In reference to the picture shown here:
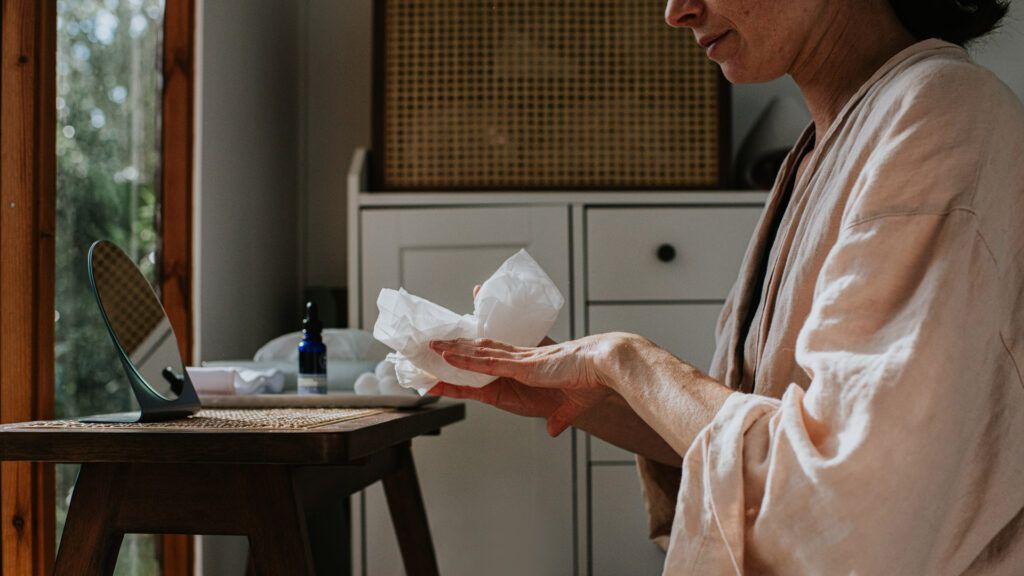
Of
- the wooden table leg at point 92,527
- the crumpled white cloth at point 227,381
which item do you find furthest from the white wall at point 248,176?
the wooden table leg at point 92,527

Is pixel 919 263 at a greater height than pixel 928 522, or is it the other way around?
pixel 919 263

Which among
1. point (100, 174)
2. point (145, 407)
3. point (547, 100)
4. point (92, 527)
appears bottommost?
point (92, 527)

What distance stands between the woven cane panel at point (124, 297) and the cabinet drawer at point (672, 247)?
1.15m

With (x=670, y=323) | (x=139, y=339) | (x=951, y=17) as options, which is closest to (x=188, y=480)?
(x=139, y=339)

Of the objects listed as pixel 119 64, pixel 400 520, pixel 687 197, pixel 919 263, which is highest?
pixel 119 64

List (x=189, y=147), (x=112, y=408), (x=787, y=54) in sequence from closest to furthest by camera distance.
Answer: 1. (x=787, y=54)
2. (x=112, y=408)
3. (x=189, y=147)

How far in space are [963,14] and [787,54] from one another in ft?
0.68

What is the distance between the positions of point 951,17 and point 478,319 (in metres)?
0.59

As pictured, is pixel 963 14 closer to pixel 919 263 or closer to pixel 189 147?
pixel 919 263

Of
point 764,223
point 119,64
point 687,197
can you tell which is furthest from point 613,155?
point 764,223

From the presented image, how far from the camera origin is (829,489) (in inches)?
27.6

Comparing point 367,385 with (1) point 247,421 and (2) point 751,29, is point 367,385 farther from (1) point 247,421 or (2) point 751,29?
(2) point 751,29

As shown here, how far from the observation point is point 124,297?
1.26m

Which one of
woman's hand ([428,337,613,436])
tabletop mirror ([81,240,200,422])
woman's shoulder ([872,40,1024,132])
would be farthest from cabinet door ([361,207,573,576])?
woman's shoulder ([872,40,1024,132])
